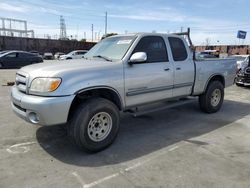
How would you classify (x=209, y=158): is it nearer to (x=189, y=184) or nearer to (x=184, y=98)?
(x=189, y=184)

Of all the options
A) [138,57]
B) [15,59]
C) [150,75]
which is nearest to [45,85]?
[138,57]

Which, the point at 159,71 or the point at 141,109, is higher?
the point at 159,71

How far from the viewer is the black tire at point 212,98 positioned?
657cm

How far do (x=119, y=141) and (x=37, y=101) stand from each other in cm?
173

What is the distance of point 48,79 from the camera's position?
3.75m

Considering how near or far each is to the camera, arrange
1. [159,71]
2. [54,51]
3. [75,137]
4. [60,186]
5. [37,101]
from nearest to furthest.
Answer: [60,186] < [37,101] < [75,137] < [159,71] < [54,51]

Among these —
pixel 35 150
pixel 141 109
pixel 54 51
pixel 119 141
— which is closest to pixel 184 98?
pixel 141 109

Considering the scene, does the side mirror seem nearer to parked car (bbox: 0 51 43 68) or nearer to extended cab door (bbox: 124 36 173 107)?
extended cab door (bbox: 124 36 173 107)

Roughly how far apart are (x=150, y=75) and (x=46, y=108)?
2.09 meters

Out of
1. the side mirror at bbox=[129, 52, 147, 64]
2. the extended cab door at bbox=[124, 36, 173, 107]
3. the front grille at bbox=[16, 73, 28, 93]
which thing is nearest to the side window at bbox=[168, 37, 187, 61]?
the extended cab door at bbox=[124, 36, 173, 107]

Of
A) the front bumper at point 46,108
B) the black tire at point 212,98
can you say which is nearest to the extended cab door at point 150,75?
the front bumper at point 46,108

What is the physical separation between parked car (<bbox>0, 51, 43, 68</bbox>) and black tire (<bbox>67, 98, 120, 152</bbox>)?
18.4 m

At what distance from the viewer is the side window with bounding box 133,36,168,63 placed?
197 inches

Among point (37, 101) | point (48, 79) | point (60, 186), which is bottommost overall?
point (60, 186)
